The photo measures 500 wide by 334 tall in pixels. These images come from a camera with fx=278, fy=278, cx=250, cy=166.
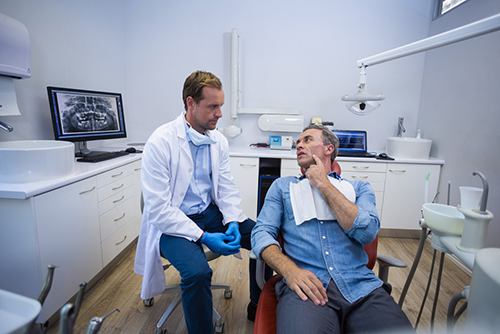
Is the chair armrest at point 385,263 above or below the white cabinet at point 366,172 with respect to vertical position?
below

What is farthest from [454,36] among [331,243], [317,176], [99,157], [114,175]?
[99,157]

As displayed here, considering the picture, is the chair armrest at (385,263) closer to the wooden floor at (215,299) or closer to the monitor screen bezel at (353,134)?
the wooden floor at (215,299)

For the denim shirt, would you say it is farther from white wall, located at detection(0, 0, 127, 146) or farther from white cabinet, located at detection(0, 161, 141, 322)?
white wall, located at detection(0, 0, 127, 146)

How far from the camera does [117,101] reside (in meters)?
2.53

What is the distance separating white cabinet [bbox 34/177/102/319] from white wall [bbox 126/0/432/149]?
1.73m

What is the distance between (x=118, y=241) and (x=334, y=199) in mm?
1723

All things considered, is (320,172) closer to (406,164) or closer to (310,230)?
(310,230)

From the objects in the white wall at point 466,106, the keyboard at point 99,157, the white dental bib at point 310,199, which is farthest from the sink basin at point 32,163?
the white wall at point 466,106

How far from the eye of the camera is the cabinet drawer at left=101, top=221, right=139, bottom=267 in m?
1.99

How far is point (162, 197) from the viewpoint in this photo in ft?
4.70

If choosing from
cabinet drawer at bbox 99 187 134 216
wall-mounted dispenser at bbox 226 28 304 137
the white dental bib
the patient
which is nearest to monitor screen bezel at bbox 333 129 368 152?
wall-mounted dispenser at bbox 226 28 304 137

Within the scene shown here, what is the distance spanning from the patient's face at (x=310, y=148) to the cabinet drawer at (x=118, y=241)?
4.97ft

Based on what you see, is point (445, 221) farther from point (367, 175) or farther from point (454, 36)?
point (367, 175)

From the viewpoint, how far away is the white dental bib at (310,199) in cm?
127
